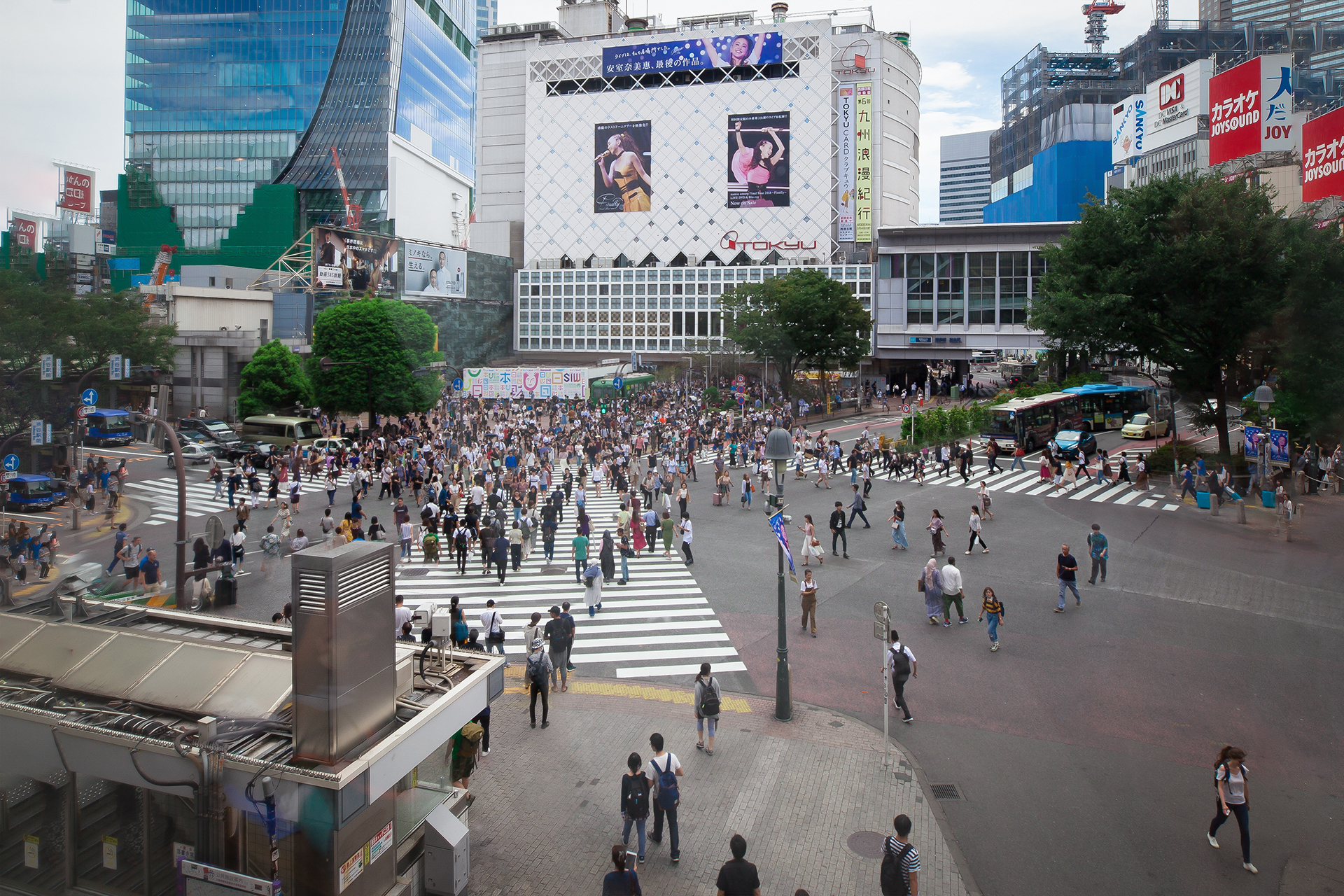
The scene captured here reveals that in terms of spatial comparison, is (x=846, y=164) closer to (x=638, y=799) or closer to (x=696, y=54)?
(x=696, y=54)

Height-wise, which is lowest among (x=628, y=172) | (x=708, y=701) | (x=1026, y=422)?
(x=708, y=701)

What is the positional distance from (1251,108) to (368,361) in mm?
54958

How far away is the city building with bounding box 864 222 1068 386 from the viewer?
2665 inches

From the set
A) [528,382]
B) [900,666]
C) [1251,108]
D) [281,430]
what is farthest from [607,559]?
[1251,108]

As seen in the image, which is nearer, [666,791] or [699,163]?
[666,791]

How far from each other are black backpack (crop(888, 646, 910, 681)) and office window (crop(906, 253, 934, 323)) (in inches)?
2535

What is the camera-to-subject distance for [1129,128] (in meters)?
82.1

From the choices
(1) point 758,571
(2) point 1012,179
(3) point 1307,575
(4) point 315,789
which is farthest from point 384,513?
(2) point 1012,179

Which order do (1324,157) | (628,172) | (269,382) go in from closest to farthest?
(1324,157) → (269,382) → (628,172)

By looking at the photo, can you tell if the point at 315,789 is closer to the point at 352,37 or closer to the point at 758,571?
the point at 758,571

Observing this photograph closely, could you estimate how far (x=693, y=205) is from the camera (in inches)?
3337

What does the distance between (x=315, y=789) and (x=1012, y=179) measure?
13692 centimetres

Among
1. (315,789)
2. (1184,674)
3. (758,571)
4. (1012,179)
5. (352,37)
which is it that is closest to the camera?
(315,789)

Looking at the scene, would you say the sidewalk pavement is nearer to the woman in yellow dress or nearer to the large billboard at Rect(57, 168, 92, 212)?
the large billboard at Rect(57, 168, 92, 212)
